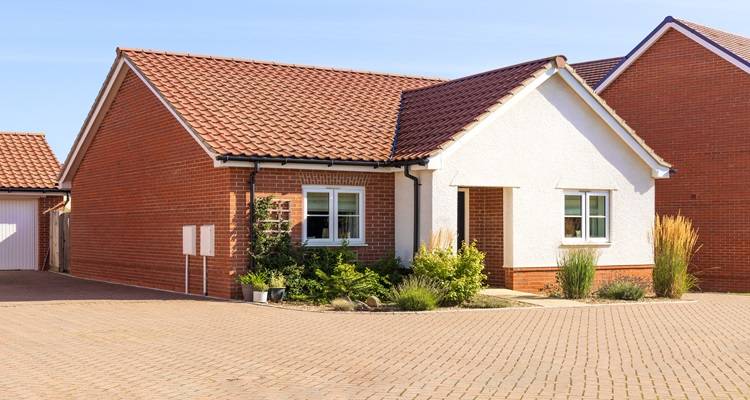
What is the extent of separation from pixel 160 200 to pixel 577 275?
9894 mm

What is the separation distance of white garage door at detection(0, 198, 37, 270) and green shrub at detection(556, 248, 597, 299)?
61.4ft

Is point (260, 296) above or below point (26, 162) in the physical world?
below

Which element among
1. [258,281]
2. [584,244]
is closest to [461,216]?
[584,244]

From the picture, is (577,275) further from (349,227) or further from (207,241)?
(207,241)

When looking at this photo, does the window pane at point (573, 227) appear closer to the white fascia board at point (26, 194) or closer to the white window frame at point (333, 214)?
the white window frame at point (333, 214)

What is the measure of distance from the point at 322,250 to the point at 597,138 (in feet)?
24.9

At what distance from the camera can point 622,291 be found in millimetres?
22031

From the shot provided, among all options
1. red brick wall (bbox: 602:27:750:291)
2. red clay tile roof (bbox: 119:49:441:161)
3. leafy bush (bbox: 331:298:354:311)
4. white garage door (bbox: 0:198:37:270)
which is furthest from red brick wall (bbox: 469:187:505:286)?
white garage door (bbox: 0:198:37:270)

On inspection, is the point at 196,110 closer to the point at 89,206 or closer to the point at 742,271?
the point at 89,206

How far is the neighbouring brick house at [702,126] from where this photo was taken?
27.9 m

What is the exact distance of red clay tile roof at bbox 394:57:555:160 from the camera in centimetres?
2234

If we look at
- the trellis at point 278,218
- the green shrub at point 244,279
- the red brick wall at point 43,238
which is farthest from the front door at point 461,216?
the red brick wall at point 43,238

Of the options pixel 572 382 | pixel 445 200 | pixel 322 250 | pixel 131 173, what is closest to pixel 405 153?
pixel 445 200

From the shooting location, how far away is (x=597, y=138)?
80.2 feet
